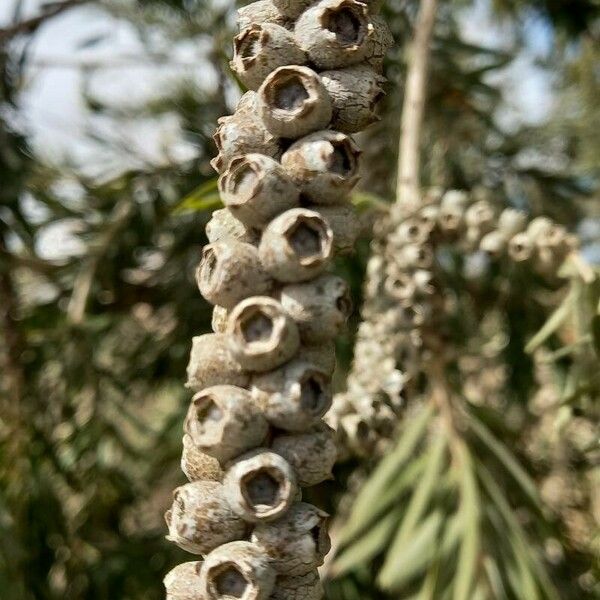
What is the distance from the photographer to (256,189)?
1.40 ft

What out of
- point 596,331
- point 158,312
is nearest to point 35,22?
point 158,312

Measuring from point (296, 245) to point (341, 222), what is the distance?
4 cm

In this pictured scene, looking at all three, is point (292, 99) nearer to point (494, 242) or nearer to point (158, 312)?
point (494, 242)

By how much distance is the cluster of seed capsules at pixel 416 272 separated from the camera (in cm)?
82

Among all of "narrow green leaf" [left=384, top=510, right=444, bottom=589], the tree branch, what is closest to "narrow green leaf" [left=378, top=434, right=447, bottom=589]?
"narrow green leaf" [left=384, top=510, right=444, bottom=589]

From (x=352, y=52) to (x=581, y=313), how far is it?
41 cm

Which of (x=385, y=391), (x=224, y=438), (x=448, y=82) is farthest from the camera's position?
(x=448, y=82)

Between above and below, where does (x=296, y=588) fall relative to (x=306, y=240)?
below

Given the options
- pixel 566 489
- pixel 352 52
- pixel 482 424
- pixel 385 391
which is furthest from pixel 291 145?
pixel 566 489

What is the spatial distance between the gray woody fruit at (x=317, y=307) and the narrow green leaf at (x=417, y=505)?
0.43m

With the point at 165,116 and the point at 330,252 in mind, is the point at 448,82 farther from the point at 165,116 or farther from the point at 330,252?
the point at 330,252

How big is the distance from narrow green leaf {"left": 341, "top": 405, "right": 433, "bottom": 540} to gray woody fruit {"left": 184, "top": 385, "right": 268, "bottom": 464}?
475mm

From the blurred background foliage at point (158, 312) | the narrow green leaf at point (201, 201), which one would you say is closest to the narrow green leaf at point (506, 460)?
the blurred background foliage at point (158, 312)

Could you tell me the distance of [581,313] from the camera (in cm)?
80
